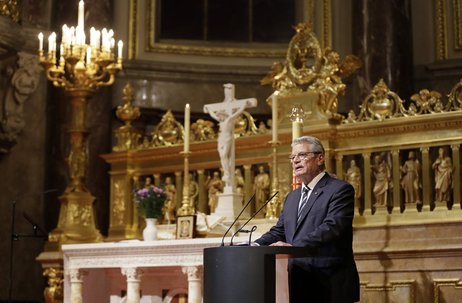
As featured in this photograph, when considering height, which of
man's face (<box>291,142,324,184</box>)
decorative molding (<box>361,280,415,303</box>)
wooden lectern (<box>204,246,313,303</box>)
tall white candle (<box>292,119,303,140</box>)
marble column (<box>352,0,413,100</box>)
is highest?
marble column (<box>352,0,413,100</box>)

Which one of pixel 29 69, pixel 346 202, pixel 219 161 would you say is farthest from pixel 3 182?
pixel 346 202

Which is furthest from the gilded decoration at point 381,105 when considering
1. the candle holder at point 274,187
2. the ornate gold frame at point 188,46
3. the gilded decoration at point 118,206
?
the ornate gold frame at point 188,46

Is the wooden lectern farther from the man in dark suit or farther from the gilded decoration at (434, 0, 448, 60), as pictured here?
the gilded decoration at (434, 0, 448, 60)

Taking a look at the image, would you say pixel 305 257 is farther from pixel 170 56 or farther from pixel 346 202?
pixel 170 56

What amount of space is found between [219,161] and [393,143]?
1.94 metres

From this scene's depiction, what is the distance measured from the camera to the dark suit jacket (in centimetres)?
534

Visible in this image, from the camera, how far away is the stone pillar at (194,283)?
316 inches

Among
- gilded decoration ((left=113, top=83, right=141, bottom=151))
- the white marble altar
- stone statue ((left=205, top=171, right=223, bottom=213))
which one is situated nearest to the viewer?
the white marble altar

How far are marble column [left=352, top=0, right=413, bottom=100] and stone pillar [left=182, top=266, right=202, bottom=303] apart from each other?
6.05 metres

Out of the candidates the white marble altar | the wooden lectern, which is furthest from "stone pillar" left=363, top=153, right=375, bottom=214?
the wooden lectern

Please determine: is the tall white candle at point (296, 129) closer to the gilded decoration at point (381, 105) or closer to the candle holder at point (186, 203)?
the gilded decoration at point (381, 105)

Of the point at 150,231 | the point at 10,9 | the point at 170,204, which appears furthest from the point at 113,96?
the point at 150,231

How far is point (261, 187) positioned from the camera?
953 cm

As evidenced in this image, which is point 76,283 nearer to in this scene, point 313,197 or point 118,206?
point 118,206
